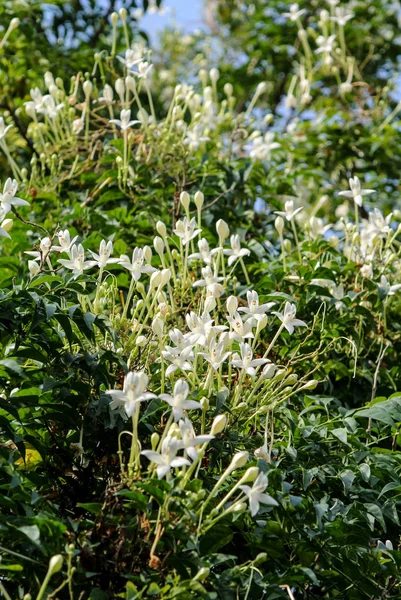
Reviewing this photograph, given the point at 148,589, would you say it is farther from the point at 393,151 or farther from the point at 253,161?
the point at 393,151

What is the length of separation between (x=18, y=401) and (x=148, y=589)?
1.53 feet

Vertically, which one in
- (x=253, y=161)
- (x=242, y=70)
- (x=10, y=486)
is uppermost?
(x=10, y=486)

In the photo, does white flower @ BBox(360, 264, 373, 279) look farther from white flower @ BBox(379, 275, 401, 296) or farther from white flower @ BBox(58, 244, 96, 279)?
white flower @ BBox(58, 244, 96, 279)

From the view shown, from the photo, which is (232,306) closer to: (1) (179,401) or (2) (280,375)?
(2) (280,375)

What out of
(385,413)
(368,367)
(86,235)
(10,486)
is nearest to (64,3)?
(86,235)

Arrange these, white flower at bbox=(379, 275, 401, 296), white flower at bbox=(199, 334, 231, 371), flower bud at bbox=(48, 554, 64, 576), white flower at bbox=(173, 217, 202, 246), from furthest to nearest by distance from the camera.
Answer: white flower at bbox=(379, 275, 401, 296)
white flower at bbox=(173, 217, 202, 246)
white flower at bbox=(199, 334, 231, 371)
flower bud at bbox=(48, 554, 64, 576)

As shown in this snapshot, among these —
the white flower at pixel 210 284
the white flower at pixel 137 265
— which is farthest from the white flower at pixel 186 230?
the white flower at pixel 137 265

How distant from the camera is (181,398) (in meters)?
1.76

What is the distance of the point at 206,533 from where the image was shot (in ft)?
5.84

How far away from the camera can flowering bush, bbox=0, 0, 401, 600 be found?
1725 millimetres

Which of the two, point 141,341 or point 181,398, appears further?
point 141,341

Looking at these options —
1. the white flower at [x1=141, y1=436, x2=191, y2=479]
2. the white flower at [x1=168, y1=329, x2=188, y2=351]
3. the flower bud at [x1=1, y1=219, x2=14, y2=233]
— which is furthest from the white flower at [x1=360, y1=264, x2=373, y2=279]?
the white flower at [x1=141, y1=436, x2=191, y2=479]

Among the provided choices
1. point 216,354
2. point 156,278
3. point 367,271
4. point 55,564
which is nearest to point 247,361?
point 216,354

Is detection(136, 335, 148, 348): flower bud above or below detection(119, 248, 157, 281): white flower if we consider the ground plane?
Result: below
